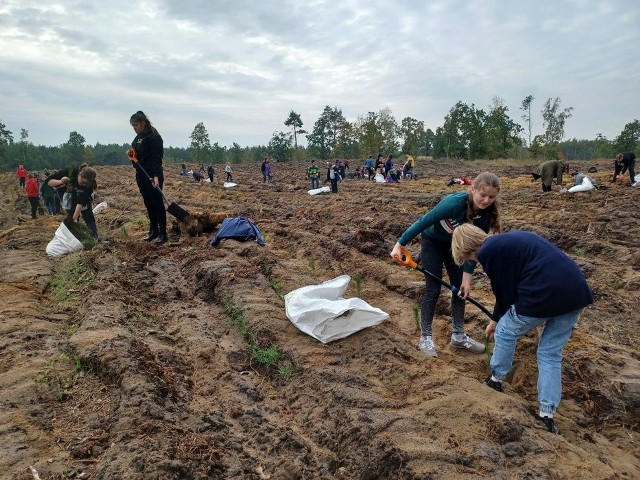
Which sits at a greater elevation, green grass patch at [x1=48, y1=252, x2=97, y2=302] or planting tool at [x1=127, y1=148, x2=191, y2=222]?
planting tool at [x1=127, y1=148, x2=191, y2=222]

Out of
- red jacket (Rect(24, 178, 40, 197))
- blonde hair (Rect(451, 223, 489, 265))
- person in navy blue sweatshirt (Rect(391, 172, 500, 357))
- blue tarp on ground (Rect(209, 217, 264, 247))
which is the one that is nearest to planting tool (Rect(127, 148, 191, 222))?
blue tarp on ground (Rect(209, 217, 264, 247))

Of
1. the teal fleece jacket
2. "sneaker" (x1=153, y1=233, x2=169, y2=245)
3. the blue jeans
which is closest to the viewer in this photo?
the blue jeans

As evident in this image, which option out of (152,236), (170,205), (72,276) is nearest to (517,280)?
(72,276)

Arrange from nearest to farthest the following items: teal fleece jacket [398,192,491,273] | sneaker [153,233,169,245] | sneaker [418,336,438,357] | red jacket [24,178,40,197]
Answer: teal fleece jacket [398,192,491,273] < sneaker [418,336,438,357] < sneaker [153,233,169,245] < red jacket [24,178,40,197]

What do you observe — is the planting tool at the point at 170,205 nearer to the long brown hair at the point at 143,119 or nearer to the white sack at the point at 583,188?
the long brown hair at the point at 143,119

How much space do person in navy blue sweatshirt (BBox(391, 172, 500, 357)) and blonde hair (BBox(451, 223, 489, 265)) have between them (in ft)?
1.11

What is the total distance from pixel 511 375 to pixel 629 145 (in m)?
38.5

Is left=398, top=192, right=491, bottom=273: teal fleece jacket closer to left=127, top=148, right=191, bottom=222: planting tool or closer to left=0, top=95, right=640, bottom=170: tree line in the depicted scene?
left=127, top=148, right=191, bottom=222: planting tool

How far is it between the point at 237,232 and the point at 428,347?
4.07 metres

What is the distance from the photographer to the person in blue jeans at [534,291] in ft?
8.49

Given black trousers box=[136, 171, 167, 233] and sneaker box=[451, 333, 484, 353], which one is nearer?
sneaker box=[451, 333, 484, 353]

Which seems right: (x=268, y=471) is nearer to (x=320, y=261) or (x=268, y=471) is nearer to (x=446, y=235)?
(x=446, y=235)

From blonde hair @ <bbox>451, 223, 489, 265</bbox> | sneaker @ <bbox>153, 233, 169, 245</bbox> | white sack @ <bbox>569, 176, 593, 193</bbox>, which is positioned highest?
blonde hair @ <bbox>451, 223, 489, 265</bbox>

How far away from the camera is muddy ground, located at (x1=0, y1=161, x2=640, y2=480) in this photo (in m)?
2.38
